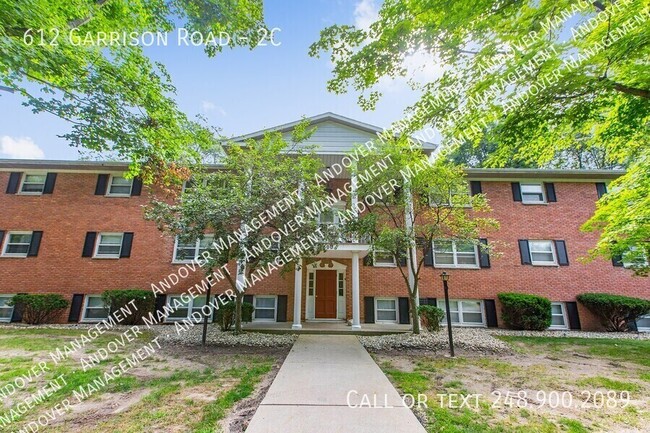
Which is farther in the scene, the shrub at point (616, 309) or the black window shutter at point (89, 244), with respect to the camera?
the black window shutter at point (89, 244)

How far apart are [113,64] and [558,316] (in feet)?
55.6

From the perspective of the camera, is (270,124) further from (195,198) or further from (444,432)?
(444,432)

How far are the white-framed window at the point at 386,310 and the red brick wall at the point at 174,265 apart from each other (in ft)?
1.32

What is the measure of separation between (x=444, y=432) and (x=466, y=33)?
5834mm

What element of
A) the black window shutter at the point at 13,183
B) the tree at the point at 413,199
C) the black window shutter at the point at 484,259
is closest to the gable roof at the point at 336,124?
the tree at the point at 413,199

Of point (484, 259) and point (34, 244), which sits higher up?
point (34, 244)

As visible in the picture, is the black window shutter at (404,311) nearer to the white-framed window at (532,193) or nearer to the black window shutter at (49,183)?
the white-framed window at (532,193)

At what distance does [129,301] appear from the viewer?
10.5 metres

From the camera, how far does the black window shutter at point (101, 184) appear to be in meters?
12.1

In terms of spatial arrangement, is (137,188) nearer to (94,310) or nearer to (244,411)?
(94,310)

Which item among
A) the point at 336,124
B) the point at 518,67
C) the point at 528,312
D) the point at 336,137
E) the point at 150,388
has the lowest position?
the point at 150,388

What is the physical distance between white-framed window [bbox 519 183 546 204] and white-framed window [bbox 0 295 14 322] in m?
21.8

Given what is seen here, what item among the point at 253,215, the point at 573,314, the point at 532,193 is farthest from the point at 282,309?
the point at 532,193

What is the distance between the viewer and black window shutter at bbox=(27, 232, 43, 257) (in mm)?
11250
